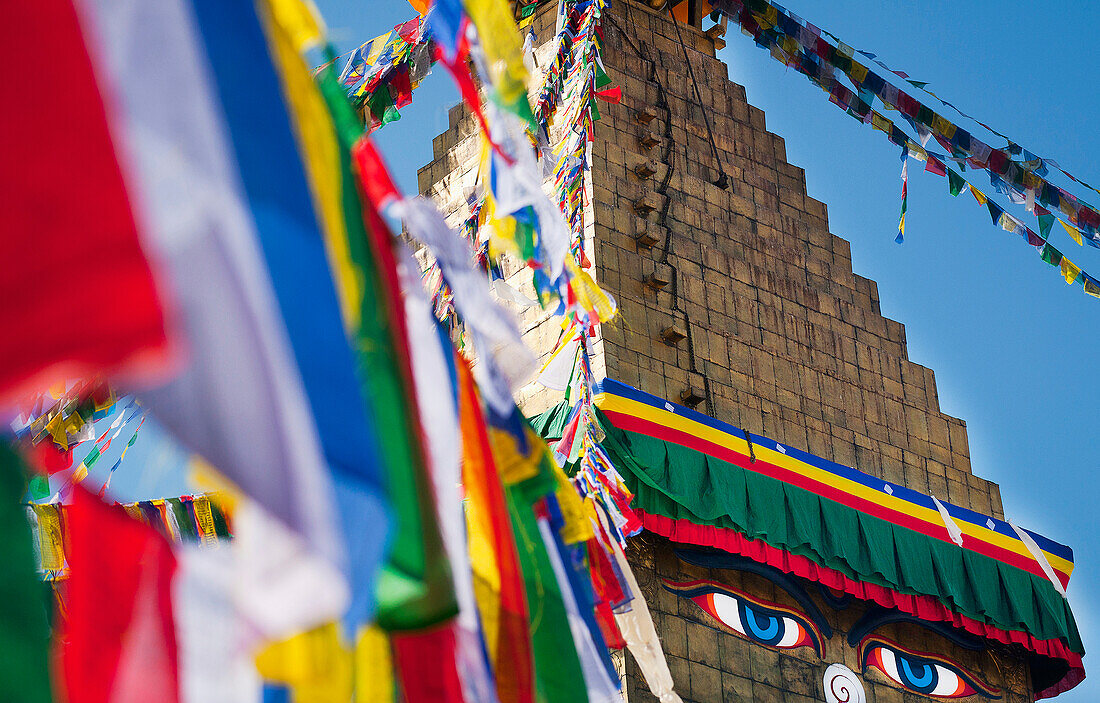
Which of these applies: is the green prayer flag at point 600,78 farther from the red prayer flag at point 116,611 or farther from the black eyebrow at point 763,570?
the red prayer flag at point 116,611

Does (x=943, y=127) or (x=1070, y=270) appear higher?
(x=943, y=127)

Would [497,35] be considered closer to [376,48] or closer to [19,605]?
[19,605]

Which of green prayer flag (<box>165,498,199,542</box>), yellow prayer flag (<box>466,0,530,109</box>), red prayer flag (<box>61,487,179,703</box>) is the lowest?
red prayer flag (<box>61,487,179,703</box>)

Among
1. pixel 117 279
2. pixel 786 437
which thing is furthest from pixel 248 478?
pixel 786 437

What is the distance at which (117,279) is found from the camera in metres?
2.25

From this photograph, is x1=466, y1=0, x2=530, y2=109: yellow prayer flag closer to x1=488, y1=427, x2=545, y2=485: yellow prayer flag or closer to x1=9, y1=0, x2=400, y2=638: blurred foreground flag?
x1=488, y1=427, x2=545, y2=485: yellow prayer flag

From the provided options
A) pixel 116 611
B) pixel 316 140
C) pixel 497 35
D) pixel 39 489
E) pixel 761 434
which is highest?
pixel 761 434

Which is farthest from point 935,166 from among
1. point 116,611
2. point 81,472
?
point 116,611

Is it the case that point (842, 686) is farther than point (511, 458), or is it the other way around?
point (842, 686)

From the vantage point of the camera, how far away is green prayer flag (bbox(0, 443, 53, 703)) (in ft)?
7.94

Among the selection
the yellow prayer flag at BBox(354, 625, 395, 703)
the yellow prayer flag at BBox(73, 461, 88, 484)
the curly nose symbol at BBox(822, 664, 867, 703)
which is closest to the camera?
the yellow prayer flag at BBox(354, 625, 395, 703)

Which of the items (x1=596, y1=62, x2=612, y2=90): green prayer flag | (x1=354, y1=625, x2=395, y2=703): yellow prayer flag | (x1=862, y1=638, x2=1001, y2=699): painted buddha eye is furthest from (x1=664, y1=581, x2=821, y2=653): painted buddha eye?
(x1=354, y1=625, x2=395, y2=703): yellow prayer flag

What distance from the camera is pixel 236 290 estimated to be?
2.45 meters

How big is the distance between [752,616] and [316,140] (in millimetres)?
6782
